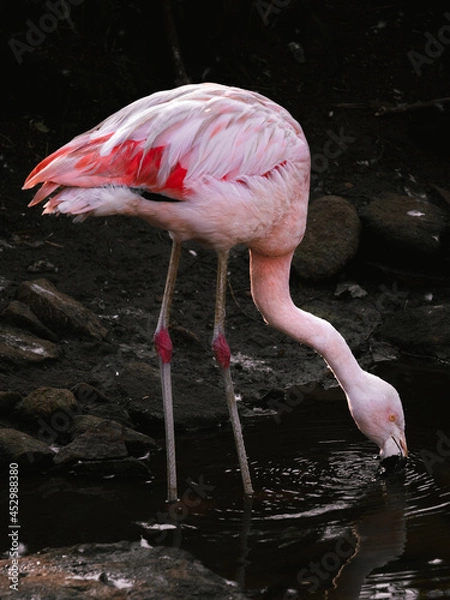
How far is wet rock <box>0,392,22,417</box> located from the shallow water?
70cm

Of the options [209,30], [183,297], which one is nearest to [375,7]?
[209,30]

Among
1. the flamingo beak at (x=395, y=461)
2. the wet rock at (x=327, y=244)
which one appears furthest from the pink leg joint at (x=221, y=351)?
A: the wet rock at (x=327, y=244)

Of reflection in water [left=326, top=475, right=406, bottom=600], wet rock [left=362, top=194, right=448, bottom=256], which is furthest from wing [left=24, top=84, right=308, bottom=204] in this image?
wet rock [left=362, top=194, right=448, bottom=256]

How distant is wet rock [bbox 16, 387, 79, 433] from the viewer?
21.4ft

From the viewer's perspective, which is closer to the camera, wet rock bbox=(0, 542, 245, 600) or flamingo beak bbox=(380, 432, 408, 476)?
wet rock bbox=(0, 542, 245, 600)

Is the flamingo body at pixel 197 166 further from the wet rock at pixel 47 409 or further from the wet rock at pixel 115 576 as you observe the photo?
the wet rock at pixel 115 576

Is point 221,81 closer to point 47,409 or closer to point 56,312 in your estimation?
point 56,312

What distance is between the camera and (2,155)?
962 cm

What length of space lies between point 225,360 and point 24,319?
1.80 metres

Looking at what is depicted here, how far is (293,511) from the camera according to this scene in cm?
573

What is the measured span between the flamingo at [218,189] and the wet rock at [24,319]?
1.50 m

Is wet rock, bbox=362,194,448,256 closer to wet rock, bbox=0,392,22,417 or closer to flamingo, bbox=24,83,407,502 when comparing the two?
flamingo, bbox=24,83,407,502

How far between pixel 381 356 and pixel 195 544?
3365 mm

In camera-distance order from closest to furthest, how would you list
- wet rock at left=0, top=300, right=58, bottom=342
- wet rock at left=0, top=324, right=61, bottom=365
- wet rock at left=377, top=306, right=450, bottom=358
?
wet rock at left=0, top=324, right=61, bottom=365 < wet rock at left=0, top=300, right=58, bottom=342 < wet rock at left=377, top=306, right=450, bottom=358
